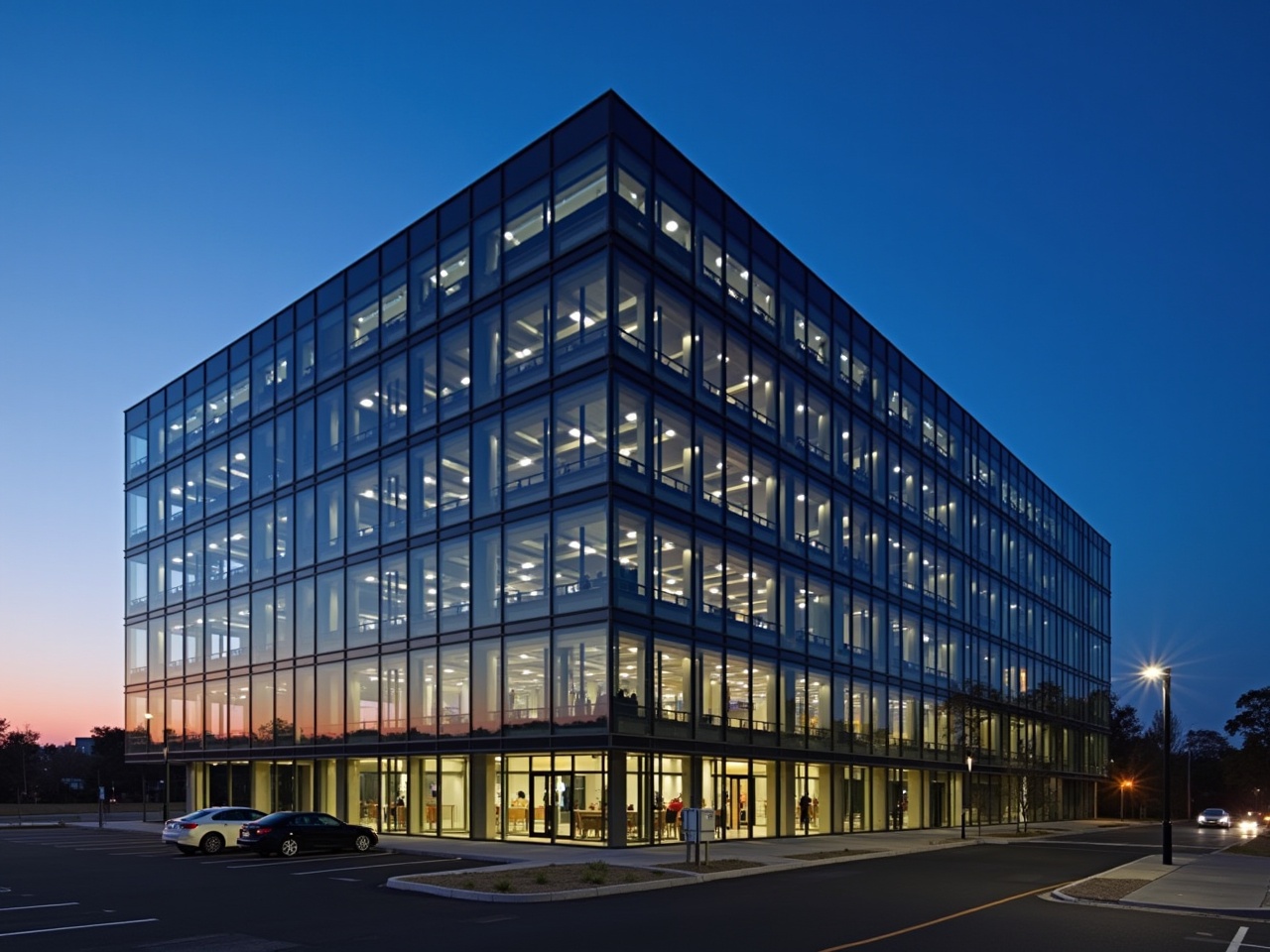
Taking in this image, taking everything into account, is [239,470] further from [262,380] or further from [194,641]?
[194,641]

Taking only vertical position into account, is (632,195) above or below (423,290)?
above

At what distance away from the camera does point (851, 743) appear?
48906 mm

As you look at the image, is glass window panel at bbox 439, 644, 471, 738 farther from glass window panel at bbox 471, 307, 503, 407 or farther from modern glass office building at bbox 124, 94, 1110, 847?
glass window panel at bbox 471, 307, 503, 407

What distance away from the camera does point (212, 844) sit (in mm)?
33438

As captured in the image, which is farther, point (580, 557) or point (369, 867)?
point (580, 557)

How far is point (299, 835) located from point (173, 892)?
9669mm

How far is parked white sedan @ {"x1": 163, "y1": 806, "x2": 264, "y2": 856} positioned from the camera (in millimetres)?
32938

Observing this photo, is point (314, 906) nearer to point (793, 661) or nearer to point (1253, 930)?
point (1253, 930)

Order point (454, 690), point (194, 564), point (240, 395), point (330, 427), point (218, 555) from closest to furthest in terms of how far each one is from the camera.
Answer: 1. point (454, 690)
2. point (330, 427)
3. point (240, 395)
4. point (218, 555)
5. point (194, 564)

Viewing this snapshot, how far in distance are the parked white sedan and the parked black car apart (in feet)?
1.96

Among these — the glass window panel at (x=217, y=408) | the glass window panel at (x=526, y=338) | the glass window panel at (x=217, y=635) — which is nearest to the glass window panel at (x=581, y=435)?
the glass window panel at (x=526, y=338)

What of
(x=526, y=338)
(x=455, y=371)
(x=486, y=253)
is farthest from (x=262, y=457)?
(x=526, y=338)

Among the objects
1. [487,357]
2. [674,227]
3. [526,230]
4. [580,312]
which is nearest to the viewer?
[580,312]

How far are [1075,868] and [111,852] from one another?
28678mm
